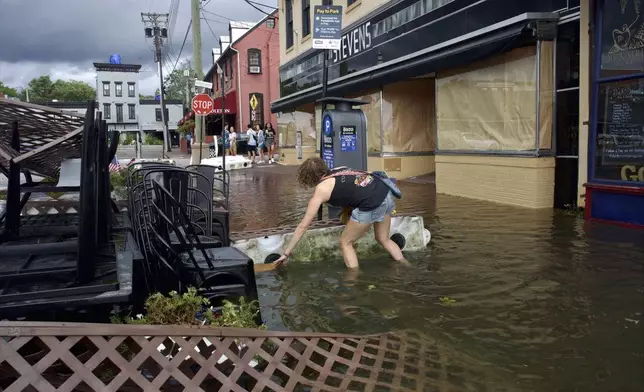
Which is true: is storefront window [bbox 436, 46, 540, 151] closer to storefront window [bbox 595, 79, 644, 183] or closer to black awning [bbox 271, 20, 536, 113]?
black awning [bbox 271, 20, 536, 113]

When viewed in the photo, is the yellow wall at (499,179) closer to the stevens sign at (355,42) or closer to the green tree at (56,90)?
the stevens sign at (355,42)

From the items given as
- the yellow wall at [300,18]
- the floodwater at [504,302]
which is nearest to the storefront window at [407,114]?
the yellow wall at [300,18]

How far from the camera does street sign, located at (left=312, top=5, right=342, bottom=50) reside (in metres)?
8.88

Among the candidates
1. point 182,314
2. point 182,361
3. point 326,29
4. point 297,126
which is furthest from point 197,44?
point 182,361

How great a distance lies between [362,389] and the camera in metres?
3.05

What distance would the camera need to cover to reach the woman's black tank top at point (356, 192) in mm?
5508

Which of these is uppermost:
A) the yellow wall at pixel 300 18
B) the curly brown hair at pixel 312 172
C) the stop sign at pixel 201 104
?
the yellow wall at pixel 300 18

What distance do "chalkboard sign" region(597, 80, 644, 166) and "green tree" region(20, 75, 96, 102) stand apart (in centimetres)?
9946

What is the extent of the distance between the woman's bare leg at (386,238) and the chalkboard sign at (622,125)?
3403mm

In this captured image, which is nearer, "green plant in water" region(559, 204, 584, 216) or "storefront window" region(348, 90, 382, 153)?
"green plant in water" region(559, 204, 584, 216)

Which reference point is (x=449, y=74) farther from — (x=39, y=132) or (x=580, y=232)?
(x=39, y=132)

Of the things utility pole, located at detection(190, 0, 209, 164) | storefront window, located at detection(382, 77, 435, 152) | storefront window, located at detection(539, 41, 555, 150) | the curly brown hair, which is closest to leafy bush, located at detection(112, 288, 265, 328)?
the curly brown hair

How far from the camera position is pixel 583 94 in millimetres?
7914

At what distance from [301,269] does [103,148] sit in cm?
245
